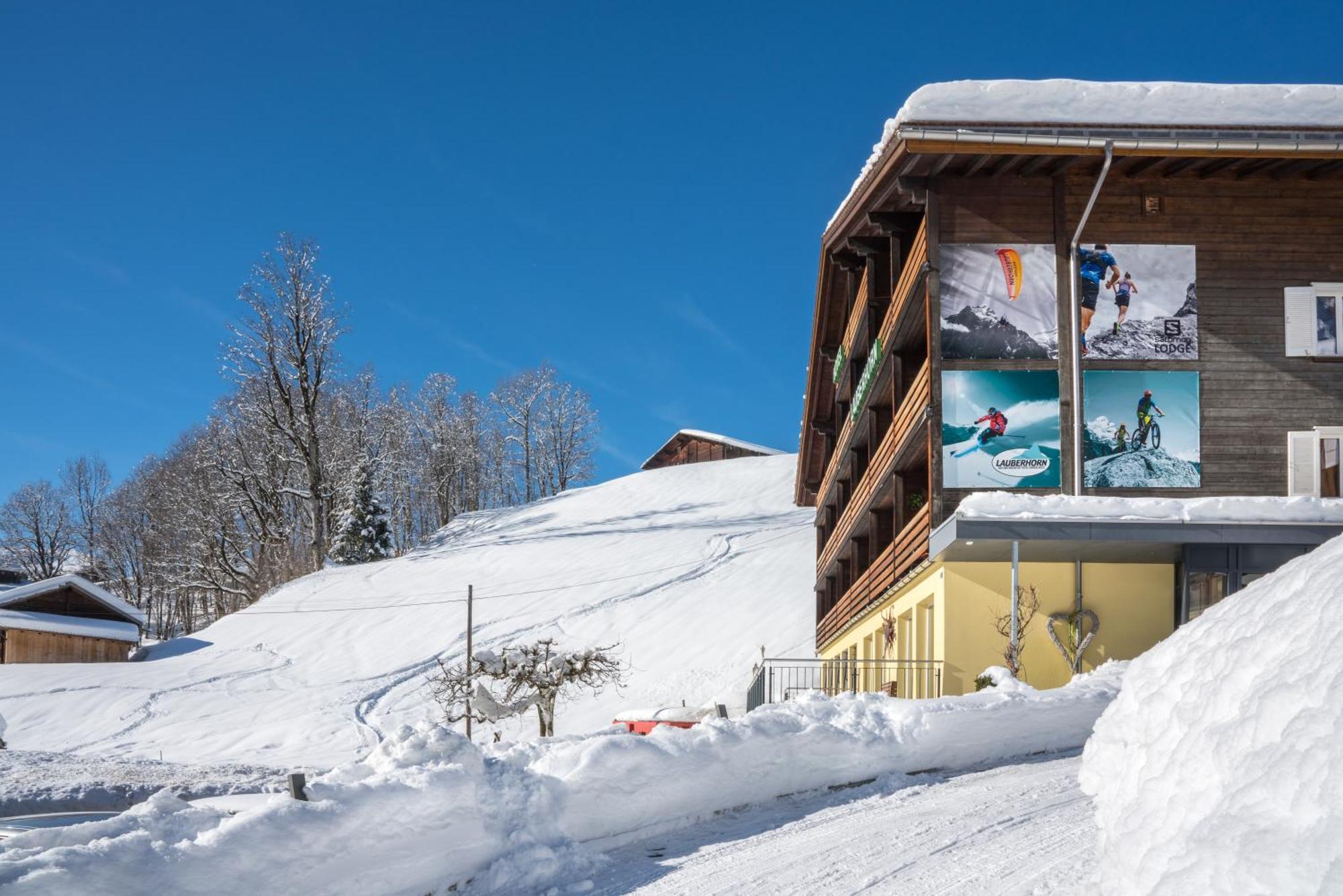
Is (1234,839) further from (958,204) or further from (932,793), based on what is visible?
(958,204)

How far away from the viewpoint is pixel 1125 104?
16234mm

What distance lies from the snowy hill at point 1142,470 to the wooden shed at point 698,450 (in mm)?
64161

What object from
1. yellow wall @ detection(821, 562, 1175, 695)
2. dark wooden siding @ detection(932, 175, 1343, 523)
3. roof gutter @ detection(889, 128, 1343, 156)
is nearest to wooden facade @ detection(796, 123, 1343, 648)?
dark wooden siding @ detection(932, 175, 1343, 523)

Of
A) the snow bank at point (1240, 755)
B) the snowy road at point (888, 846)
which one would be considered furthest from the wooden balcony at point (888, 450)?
the snow bank at point (1240, 755)

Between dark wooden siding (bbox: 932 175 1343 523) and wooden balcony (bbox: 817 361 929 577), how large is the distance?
1143mm

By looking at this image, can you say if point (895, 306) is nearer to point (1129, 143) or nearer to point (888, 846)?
point (1129, 143)

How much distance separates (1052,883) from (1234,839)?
3.67 metres

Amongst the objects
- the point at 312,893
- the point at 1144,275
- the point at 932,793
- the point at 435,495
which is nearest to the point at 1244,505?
the point at 1144,275

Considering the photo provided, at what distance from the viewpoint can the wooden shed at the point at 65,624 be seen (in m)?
47.9

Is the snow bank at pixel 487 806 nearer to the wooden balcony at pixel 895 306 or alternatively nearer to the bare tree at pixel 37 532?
the wooden balcony at pixel 895 306

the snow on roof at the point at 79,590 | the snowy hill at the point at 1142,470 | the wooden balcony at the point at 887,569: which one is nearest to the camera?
the snowy hill at the point at 1142,470

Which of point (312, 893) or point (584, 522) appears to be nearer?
point (312, 893)

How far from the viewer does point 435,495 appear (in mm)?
81125

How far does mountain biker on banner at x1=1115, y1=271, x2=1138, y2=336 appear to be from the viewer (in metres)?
16.7
